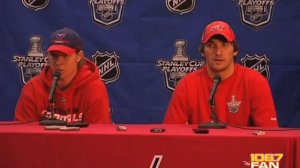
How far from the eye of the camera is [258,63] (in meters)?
3.19

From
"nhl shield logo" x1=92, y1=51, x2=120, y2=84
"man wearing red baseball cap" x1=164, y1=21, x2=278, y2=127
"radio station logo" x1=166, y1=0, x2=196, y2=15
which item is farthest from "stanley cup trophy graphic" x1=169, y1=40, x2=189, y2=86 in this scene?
"man wearing red baseball cap" x1=164, y1=21, x2=278, y2=127

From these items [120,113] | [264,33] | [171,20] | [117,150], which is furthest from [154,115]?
[117,150]

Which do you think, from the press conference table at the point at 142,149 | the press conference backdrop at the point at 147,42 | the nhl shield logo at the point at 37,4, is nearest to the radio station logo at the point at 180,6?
the press conference backdrop at the point at 147,42

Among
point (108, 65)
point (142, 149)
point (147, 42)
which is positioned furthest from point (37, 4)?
point (142, 149)

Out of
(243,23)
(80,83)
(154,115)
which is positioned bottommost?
(154,115)

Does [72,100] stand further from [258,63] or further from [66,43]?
[258,63]

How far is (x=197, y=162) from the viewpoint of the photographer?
165 cm

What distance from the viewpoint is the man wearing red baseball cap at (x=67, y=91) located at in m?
2.54

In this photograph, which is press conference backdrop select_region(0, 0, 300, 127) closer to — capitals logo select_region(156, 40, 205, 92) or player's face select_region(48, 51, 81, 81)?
capitals logo select_region(156, 40, 205, 92)

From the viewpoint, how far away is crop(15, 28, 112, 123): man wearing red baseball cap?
8.35 ft

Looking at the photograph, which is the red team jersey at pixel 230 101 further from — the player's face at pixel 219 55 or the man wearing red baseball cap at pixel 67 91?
the man wearing red baseball cap at pixel 67 91

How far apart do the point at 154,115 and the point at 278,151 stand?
1667 mm

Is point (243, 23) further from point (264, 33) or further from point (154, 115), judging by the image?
point (154, 115)

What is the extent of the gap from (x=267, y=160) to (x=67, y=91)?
124 centimetres
